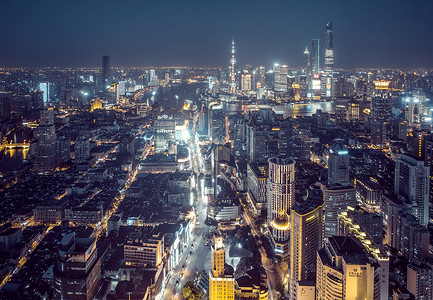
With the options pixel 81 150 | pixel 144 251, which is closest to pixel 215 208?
pixel 144 251

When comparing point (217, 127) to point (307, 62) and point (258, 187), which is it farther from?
point (307, 62)

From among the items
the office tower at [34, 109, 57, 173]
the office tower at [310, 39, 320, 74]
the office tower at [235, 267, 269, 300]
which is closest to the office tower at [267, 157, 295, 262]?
the office tower at [235, 267, 269, 300]

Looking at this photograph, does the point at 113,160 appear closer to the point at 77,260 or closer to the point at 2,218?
the point at 2,218

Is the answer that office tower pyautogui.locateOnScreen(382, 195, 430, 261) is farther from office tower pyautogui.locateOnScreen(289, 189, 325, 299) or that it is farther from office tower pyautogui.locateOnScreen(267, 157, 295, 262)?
office tower pyautogui.locateOnScreen(289, 189, 325, 299)

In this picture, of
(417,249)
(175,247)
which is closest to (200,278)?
(175,247)

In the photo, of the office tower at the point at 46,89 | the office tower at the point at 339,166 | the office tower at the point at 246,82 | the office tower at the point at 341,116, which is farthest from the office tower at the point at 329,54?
the office tower at the point at 339,166
